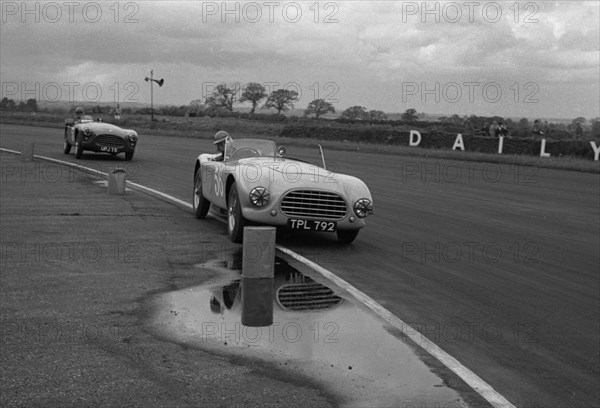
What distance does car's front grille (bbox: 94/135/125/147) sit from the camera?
21.5 meters

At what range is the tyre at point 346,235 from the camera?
954cm

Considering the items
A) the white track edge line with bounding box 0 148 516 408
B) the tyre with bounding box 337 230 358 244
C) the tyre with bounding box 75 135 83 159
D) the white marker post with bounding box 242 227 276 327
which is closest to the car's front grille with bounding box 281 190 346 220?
the tyre with bounding box 337 230 358 244

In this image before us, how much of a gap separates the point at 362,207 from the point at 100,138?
13.7 meters

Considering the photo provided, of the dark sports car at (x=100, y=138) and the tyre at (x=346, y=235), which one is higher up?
the dark sports car at (x=100, y=138)

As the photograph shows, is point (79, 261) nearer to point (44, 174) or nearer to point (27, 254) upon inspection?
point (27, 254)

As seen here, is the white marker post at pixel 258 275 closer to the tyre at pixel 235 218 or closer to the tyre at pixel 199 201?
the tyre at pixel 235 218

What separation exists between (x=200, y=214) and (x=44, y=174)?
7.43 metres

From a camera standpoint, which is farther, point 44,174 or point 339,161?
point 339,161

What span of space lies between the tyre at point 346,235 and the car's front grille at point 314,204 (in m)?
0.34

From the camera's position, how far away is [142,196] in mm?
14023

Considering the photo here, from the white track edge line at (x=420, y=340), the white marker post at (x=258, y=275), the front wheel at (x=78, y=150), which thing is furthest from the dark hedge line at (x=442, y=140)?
the white marker post at (x=258, y=275)

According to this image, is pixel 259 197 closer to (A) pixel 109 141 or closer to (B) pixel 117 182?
(B) pixel 117 182

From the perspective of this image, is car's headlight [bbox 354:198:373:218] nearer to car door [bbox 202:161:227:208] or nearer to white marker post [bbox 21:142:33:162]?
car door [bbox 202:161:227:208]

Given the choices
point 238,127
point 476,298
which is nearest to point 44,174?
point 476,298
